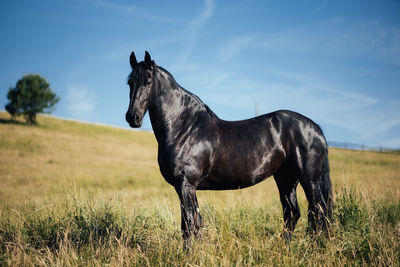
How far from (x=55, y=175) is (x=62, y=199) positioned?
46.9 feet

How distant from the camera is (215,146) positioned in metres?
3.89

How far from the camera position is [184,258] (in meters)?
3.33

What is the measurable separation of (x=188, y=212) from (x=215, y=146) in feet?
3.44

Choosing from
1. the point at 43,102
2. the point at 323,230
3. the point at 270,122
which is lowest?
the point at 323,230

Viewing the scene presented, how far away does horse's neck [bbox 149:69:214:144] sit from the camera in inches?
152

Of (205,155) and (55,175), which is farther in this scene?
(55,175)

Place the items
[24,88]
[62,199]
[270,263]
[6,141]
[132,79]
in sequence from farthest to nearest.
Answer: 1. [24,88]
2. [6,141]
3. [62,199]
4. [132,79]
5. [270,263]

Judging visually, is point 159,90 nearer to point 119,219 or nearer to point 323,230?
point 119,219

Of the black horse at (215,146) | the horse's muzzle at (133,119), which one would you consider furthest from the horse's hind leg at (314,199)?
the horse's muzzle at (133,119)

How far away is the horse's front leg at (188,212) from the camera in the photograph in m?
3.50

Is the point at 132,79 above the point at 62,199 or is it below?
above

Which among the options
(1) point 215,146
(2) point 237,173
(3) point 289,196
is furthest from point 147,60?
(3) point 289,196

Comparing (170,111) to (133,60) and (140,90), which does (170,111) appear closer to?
(140,90)

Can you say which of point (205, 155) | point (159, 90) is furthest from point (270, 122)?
point (159, 90)
